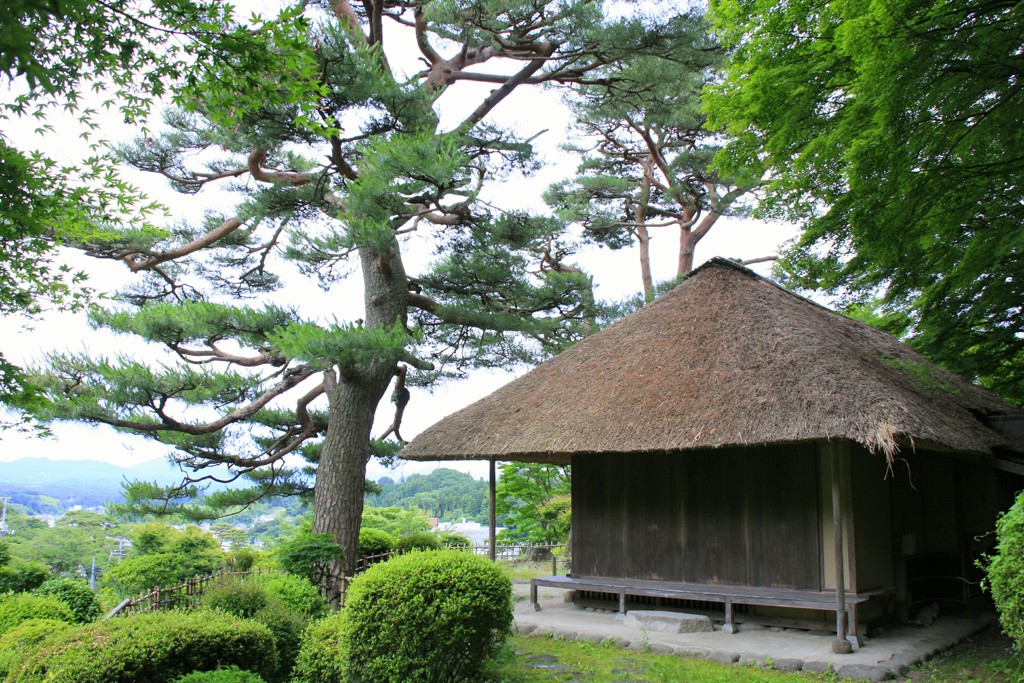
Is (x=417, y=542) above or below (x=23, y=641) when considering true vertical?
below

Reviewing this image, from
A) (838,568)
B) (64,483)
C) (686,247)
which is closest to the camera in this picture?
(838,568)

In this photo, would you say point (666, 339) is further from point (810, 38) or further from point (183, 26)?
point (183, 26)

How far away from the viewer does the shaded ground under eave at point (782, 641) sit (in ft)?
25.9

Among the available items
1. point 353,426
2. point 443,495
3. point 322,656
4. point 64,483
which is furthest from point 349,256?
point 64,483

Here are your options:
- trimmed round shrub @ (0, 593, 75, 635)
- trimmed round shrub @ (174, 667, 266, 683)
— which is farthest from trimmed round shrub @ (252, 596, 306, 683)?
trimmed round shrub @ (0, 593, 75, 635)

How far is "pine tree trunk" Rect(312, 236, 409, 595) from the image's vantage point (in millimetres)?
13492

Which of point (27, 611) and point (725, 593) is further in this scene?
point (725, 593)

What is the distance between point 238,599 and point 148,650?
2.34 metres

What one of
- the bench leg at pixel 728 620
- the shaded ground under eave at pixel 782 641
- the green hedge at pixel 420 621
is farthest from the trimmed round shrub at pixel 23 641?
the bench leg at pixel 728 620

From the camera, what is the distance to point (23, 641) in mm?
7156

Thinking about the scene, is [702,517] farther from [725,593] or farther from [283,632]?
[283,632]

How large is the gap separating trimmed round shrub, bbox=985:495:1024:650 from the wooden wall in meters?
3.23

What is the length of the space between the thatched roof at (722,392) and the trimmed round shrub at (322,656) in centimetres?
385

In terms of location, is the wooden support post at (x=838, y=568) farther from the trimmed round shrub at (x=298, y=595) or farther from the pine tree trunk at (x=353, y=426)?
the pine tree trunk at (x=353, y=426)
